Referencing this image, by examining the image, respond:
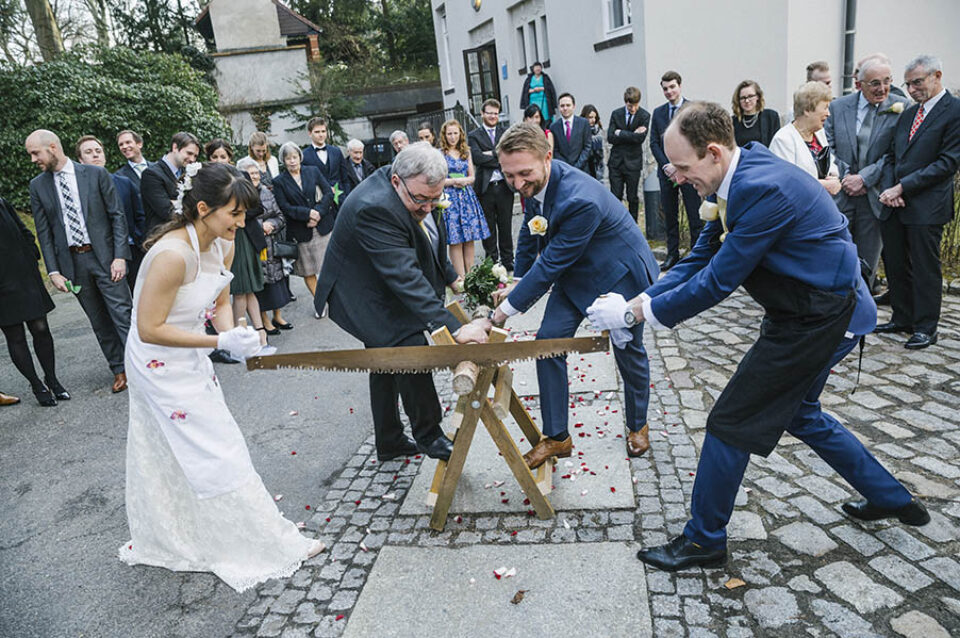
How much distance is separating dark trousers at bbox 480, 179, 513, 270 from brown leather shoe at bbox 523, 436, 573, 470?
5.79 m

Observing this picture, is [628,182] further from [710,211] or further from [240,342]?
[240,342]

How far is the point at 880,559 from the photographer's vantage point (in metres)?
3.20

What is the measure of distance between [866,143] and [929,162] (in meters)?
0.68

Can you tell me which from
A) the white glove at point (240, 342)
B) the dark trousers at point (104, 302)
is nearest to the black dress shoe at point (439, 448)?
the white glove at point (240, 342)

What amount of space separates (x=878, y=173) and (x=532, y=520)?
4851 millimetres

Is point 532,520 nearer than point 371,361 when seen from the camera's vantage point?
No

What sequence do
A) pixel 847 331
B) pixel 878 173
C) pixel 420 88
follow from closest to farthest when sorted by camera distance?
1. pixel 847 331
2. pixel 878 173
3. pixel 420 88

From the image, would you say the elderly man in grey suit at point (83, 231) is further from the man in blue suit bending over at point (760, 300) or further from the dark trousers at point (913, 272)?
the dark trousers at point (913, 272)

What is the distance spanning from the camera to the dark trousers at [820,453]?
305 centimetres

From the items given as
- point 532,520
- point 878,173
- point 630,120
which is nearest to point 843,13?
point 630,120

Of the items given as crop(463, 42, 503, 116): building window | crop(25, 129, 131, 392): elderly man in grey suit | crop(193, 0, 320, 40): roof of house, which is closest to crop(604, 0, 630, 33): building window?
crop(463, 42, 503, 116): building window

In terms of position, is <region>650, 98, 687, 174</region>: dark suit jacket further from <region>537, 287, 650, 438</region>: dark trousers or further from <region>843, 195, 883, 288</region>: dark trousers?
<region>537, 287, 650, 438</region>: dark trousers

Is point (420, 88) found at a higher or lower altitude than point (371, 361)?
higher

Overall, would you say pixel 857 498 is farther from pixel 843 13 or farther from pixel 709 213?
pixel 843 13
